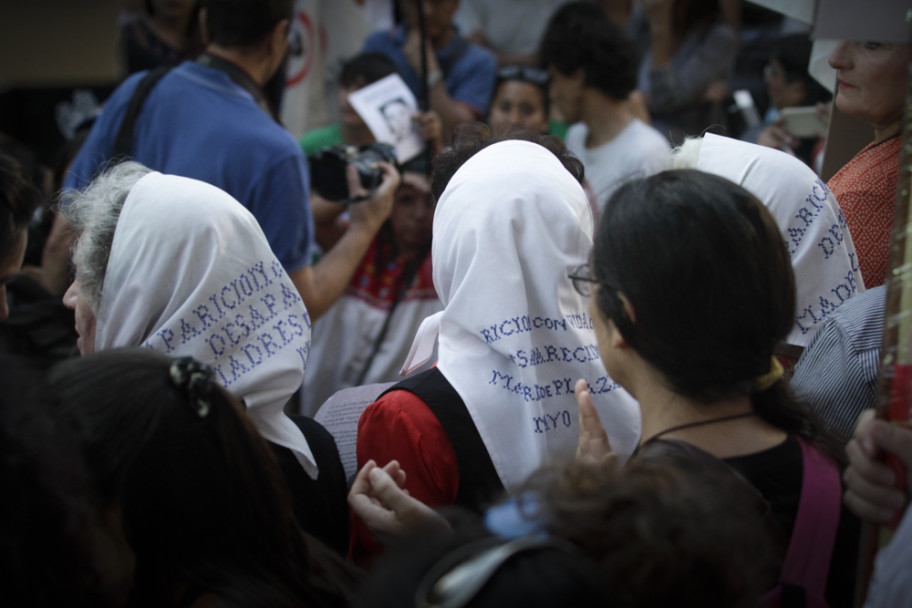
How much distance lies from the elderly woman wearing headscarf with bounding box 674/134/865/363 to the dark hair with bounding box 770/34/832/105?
1763 millimetres

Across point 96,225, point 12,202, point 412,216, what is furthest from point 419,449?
point 412,216

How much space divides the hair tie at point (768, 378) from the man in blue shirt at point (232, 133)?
4.99 feet

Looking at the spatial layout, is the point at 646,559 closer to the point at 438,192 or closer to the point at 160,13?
the point at 438,192

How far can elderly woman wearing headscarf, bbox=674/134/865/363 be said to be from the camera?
1695 mm

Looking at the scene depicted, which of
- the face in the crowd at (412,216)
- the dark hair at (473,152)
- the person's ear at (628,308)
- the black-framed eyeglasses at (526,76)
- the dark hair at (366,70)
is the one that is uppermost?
the dark hair at (473,152)

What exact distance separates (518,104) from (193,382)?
293cm

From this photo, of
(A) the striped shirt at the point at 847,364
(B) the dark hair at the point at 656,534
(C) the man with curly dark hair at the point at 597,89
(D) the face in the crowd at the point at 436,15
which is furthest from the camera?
(D) the face in the crowd at the point at 436,15

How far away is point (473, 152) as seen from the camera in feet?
5.85

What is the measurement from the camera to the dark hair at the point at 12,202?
5.58 feet

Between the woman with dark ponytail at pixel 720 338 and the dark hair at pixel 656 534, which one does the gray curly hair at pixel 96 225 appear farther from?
the dark hair at pixel 656 534

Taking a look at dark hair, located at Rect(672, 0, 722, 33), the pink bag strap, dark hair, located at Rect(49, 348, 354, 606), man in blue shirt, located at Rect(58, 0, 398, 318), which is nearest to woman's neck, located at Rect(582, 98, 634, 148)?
dark hair, located at Rect(672, 0, 722, 33)

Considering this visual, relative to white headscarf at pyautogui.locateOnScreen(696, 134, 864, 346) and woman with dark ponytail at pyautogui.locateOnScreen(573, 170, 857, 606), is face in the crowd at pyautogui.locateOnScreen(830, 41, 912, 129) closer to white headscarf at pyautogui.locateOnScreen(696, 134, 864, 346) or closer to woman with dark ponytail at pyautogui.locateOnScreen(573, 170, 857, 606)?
white headscarf at pyautogui.locateOnScreen(696, 134, 864, 346)

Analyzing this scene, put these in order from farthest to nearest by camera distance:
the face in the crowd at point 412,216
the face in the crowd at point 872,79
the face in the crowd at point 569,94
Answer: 1. the face in the crowd at point 569,94
2. the face in the crowd at point 412,216
3. the face in the crowd at point 872,79

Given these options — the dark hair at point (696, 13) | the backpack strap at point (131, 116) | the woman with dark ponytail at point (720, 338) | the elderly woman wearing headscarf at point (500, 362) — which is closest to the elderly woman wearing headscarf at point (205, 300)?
the elderly woman wearing headscarf at point (500, 362)
